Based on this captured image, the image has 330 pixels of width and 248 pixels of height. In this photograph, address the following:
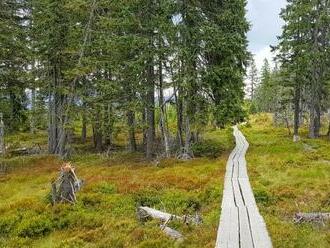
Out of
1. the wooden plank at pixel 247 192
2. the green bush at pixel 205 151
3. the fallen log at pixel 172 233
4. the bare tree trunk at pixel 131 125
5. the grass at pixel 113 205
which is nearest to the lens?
the fallen log at pixel 172 233

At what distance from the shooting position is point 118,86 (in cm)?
2950

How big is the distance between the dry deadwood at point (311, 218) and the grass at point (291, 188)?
0.25 meters

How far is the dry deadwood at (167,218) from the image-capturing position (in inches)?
493

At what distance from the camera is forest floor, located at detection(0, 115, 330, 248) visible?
12.5 m

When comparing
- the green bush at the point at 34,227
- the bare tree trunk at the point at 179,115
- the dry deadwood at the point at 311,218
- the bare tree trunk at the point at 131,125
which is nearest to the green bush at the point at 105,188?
the green bush at the point at 34,227

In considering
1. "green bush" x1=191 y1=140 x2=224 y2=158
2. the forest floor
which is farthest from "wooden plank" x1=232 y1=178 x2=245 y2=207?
"green bush" x1=191 y1=140 x2=224 y2=158

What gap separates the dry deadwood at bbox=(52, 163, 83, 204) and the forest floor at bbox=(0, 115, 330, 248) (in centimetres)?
47

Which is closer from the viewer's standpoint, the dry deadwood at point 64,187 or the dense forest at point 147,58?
the dry deadwood at point 64,187

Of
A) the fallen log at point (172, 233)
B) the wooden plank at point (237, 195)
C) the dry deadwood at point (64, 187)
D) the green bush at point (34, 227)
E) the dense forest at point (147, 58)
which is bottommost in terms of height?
the green bush at point (34, 227)

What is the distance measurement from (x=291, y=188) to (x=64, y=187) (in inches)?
359

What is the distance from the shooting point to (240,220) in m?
13.0

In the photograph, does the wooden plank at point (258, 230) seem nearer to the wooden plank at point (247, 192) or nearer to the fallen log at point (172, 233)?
the wooden plank at point (247, 192)

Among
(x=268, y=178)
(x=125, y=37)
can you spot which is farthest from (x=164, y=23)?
(x=268, y=178)

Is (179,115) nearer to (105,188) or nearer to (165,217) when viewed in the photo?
(105,188)
